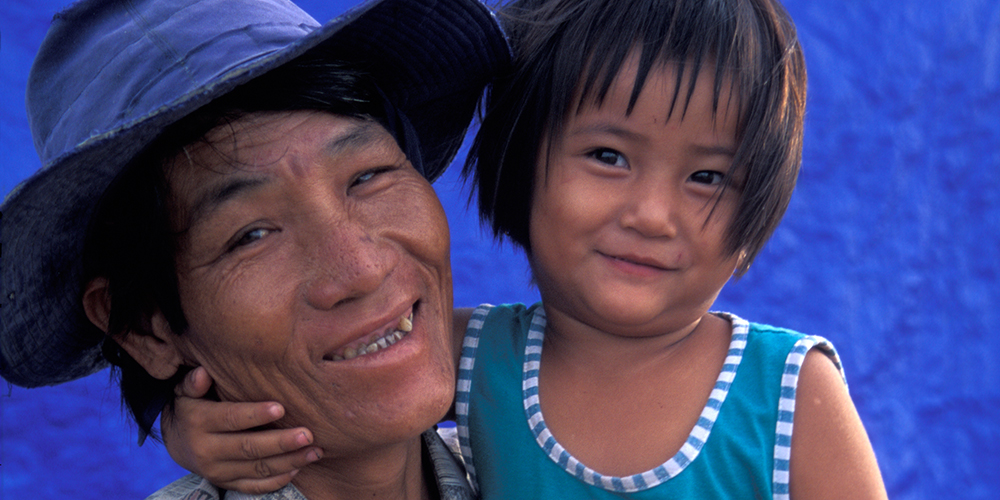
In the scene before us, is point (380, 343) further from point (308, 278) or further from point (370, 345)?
point (308, 278)

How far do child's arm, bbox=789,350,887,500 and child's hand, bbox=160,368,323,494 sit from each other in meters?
0.91

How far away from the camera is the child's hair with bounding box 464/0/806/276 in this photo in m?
1.49

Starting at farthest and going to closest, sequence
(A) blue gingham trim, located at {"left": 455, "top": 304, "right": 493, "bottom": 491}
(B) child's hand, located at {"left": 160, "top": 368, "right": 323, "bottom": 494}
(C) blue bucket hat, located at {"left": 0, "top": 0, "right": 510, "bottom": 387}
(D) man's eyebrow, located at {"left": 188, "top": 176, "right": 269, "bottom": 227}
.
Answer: (A) blue gingham trim, located at {"left": 455, "top": 304, "right": 493, "bottom": 491}, (B) child's hand, located at {"left": 160, "top": 368, "right": 323, "bottom": 494}, (D) man's eyebrow, located at {"left": 188, "top": 176, "right": 269, "bottom": 227}, (C) blue bucket hat, located at {"left": 0, "top": 0, "right": 510, "bottom": 387}

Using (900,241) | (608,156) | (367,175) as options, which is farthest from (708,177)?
(900,241)

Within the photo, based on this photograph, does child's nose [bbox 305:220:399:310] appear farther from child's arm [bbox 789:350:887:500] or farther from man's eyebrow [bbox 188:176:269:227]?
child's arm [bbox 789:350:887:500]

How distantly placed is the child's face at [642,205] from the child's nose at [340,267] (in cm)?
46

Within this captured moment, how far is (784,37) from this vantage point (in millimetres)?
1556

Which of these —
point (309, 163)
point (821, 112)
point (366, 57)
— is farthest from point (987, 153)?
point (309, 163)

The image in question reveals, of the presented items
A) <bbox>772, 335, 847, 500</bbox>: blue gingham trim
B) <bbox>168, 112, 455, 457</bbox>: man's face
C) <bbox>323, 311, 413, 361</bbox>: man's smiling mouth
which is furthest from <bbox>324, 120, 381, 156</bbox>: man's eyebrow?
<bbox>772, 335, 847, 500</bbox>: blue gingham trim

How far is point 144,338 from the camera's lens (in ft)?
4.68

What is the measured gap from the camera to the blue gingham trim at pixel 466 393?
1.77 metres

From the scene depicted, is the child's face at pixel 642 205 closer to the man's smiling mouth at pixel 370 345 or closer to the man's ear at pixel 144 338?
the man's smiling mouth at pixel 370 345

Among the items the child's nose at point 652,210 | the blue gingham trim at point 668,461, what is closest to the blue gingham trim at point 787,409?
the blue gingham trim at point 668,461

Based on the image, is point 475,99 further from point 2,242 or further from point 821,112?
point 821,112
